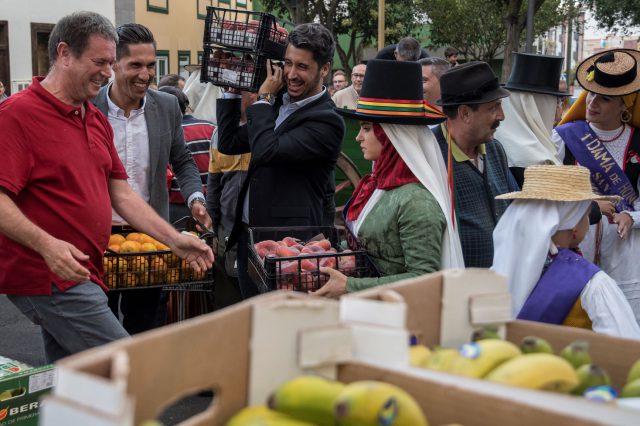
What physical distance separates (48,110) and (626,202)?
11.0ft

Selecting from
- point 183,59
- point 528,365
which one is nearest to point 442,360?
point 528,365

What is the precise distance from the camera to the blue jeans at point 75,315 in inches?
144

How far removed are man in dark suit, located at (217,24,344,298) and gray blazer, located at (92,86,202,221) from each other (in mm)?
450

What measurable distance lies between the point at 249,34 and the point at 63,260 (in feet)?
6.78

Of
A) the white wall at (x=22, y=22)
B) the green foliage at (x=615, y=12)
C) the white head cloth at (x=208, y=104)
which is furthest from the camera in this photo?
the green foliage at (x=615, y=12)

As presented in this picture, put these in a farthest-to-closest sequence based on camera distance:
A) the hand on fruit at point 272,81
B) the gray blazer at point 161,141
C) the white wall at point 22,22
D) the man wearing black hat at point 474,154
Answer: the white wall at point 22,22 → the gray blazer at point 161,141 → the hand on fruit at point 272,81 → the man wearing black hat at point 474,154

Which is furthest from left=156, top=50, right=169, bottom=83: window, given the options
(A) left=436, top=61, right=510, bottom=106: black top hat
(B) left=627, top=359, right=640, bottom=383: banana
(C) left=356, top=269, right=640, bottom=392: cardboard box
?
(B) left=627, top=359, right=640, bottom=383: banana

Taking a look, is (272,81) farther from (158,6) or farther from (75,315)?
(158,6)

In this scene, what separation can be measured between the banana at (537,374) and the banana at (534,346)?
0.51ft

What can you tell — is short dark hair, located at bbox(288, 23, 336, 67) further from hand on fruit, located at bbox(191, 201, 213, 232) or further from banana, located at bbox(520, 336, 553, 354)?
banana, located at bbox(520, 336, 553, 354)

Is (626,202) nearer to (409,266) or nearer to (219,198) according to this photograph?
(409,266)

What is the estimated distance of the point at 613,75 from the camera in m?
5.19

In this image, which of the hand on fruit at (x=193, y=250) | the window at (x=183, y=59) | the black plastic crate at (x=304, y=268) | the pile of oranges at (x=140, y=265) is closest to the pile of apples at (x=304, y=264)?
the black plastic crate at (x=304, y=268)

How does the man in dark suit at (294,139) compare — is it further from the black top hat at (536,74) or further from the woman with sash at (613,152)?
the woman with sash at (613,152)
